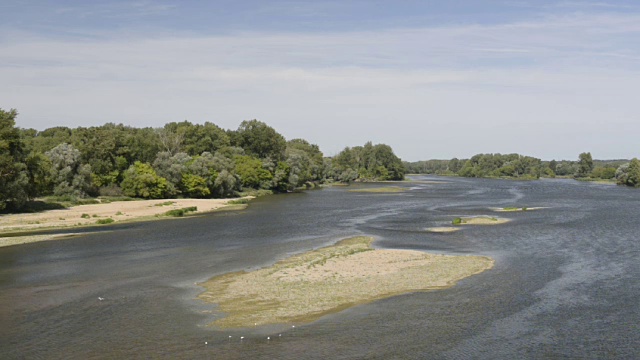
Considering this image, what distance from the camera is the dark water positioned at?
22.5 meters

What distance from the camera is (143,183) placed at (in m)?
90.1

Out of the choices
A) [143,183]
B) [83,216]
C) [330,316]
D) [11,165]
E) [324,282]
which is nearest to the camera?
[330,316]

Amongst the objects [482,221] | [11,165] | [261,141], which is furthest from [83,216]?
[261,141]

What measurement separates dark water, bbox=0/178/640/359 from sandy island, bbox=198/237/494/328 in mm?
1214

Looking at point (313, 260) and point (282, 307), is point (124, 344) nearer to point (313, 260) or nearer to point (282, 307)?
point (282, 307)

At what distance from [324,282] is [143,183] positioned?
210ft

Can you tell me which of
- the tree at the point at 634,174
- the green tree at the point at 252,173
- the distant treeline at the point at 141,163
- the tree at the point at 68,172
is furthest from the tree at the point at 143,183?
the tree at the point at 634,174

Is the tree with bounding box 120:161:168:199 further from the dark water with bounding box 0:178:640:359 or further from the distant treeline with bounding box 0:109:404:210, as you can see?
the dark water with bounding box 0:178:640:359

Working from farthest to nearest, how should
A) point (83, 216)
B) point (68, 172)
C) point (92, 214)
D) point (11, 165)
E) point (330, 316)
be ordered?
point (68, 172), point (92, 214), point (83, 216), point (11, 165), point (330, 316)

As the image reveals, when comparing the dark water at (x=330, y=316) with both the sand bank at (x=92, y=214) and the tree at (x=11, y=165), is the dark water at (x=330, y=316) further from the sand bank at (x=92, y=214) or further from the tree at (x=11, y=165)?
the tree at (x=11, y=165)

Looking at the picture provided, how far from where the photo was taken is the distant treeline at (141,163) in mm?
66875

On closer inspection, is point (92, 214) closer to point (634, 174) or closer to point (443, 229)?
point (443, 229)

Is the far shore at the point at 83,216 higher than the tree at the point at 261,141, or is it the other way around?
the tree at the point at 261,141

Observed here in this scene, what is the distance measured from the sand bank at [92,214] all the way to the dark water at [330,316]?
9.11 meters
